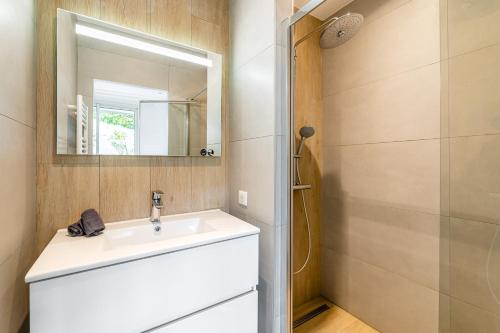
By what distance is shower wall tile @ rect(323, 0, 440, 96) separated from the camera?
1195 millimetres

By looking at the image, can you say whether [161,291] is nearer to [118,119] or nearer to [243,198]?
[243,198]

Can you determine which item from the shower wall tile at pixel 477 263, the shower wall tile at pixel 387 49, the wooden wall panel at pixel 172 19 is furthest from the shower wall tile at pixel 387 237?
the wooden wall panel at pixel 172 19

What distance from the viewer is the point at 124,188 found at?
1170 mm

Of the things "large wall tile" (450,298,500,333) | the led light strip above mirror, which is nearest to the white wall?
the led light strip above mirror

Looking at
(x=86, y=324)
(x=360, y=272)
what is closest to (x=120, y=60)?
(x=86, y=324)

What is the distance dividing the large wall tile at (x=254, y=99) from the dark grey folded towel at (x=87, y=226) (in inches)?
34.8

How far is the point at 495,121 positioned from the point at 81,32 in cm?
194

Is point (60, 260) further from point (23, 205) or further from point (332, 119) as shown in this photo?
point (332, 119)

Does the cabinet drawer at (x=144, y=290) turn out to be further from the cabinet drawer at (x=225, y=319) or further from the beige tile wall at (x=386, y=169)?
A: the beige tile wall at (x=386, y=169)

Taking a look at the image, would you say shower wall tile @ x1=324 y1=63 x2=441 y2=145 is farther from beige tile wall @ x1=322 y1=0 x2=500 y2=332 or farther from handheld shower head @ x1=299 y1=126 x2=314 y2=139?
handheld shower head @ x1=299 y1=126 x2=314 y2=139

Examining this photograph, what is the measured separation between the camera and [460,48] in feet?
3.30

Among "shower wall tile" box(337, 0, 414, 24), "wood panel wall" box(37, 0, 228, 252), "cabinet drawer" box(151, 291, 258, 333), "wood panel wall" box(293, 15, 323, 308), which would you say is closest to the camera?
"cabinet drawer" box(151, 291, 258, 333)

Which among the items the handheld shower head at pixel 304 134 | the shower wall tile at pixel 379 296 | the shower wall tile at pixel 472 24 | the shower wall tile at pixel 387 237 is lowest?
the shower wall tile at pixel 379 296

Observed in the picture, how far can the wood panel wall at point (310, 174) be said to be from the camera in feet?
5.23
